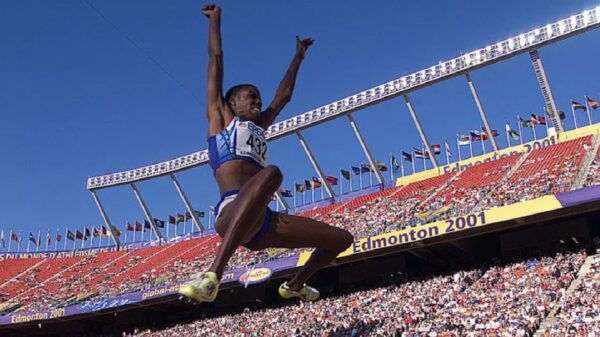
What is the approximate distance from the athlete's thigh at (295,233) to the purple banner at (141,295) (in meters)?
23.8

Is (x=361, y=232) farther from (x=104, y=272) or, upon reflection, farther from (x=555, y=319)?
(x=104, y=272)

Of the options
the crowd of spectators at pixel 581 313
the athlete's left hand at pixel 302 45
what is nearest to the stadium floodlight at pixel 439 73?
the crowd of spectators at pixel 581 313

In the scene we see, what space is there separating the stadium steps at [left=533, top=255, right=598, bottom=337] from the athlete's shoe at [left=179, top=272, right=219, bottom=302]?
657 inches

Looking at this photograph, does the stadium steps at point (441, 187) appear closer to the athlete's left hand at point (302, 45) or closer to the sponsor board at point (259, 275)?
the sponsor board at point (259, 275)

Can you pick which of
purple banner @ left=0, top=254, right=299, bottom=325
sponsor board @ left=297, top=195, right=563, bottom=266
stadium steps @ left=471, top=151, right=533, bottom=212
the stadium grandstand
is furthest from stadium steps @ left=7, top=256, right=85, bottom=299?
stadium steps @ left=471, top=151, right=533, bottom=212

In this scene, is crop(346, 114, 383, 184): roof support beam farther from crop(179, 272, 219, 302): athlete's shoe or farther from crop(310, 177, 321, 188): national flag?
crop(179, 272, 219, 302): athlete's shoe

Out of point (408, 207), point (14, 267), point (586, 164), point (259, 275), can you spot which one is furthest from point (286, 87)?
point (14, 267)

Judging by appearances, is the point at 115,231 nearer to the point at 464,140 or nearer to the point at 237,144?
the point at 464,140

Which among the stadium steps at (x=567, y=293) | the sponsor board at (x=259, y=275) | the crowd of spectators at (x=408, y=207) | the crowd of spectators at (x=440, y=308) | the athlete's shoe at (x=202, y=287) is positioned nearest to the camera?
the athlete's shoe at (x=202, y=287)

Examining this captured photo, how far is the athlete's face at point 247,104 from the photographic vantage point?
16.6 feet

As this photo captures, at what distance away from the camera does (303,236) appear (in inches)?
193

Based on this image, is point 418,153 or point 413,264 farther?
point 418,153

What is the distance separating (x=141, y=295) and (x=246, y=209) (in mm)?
31574

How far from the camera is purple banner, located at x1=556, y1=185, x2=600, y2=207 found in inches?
933
